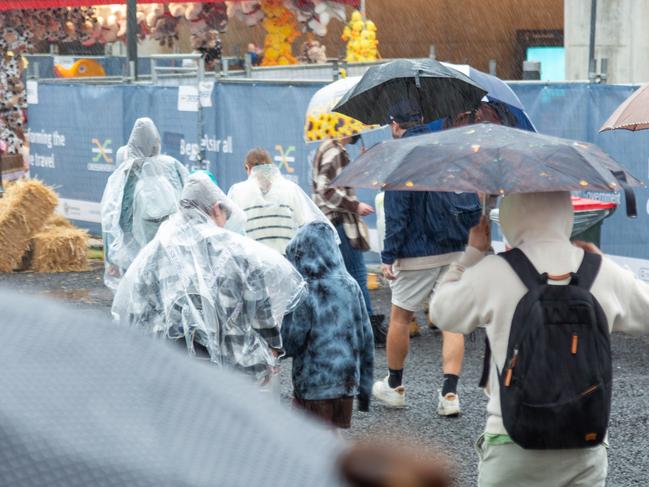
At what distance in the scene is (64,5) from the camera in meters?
22.4

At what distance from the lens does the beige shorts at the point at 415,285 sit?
7090mm

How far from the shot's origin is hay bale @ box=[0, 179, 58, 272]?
42.6 ft

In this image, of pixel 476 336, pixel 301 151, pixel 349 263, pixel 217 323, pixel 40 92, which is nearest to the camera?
pixel 217 323

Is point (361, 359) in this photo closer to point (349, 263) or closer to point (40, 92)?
point (349, 263)

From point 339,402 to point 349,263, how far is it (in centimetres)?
297

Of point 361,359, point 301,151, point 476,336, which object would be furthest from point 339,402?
point 301,151

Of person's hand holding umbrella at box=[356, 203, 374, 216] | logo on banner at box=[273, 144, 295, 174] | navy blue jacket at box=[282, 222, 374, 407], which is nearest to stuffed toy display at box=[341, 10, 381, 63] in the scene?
logo on banner at box=[273, 144, 295, 174]

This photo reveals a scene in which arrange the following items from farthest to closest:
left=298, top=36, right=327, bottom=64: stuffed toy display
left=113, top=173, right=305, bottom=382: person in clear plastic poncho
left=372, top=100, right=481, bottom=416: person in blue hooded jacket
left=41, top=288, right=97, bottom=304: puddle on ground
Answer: left=298, top=36, right=327, bottom=64: stuffed toy display, left=41, top=288, right=97, bottom=304: puddle on ground, left=372, top=100, right=481, bottom=416: person in blue hooded jacket, left=113, top=173, right=305, bottom=382: person in clear plastic poncho

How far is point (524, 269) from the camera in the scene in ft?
12.1

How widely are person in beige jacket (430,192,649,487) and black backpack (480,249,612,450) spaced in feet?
0.29

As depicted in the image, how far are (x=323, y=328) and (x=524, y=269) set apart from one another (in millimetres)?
1916

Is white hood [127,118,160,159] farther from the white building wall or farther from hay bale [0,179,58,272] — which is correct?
the white building wall

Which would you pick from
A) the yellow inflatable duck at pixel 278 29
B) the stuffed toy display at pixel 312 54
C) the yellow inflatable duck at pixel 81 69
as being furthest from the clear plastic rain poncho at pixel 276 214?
the yellow inflatable duck at pixel 81 69

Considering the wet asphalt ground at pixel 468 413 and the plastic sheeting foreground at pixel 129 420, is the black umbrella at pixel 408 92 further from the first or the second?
the plastic sheeting foreground at pixel 129 420
